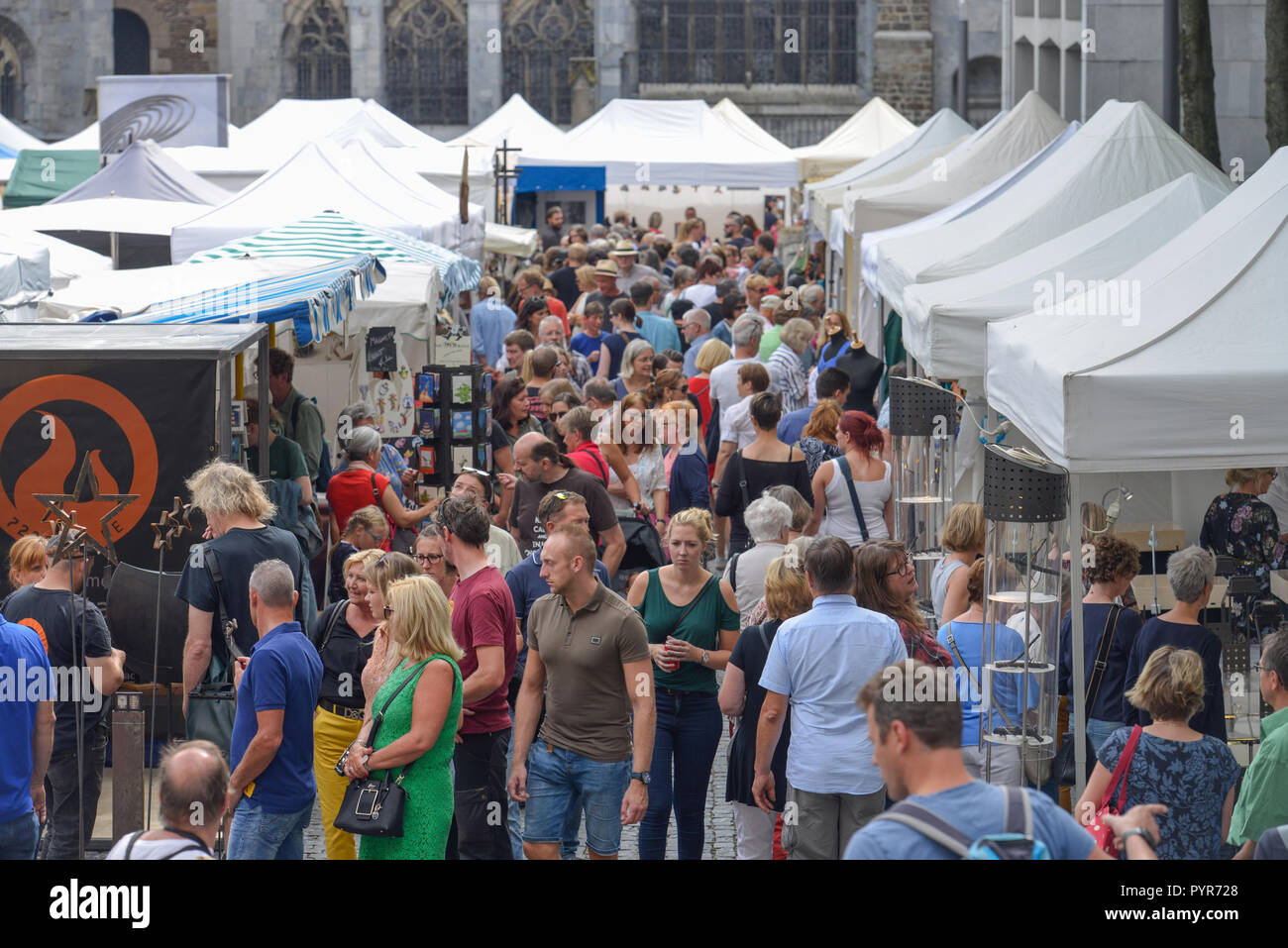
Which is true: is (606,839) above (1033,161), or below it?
below

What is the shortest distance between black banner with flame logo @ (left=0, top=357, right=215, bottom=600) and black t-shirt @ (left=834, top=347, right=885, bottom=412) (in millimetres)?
5539

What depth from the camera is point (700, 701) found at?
6.64 m

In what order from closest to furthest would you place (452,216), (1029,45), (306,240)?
(306,240), (452,216), (1029,45)

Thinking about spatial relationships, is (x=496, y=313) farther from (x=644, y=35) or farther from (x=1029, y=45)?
(x=644, y=35)

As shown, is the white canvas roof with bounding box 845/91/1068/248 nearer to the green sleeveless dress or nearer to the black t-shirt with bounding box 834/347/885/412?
the black t-shirt with bounding box 834/347/885/412

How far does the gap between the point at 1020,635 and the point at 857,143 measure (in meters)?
21.6

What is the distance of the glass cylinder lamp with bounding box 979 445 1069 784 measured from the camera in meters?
6.32

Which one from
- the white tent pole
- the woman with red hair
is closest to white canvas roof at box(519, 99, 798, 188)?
the woman with red hair

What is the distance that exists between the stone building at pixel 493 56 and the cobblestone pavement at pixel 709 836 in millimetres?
34663

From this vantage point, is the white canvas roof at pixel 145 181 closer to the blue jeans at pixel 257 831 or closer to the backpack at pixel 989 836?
the blue jeans at pixel 257 831

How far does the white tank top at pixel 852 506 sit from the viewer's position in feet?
30.1

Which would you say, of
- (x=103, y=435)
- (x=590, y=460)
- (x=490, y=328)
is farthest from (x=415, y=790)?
(x=490, y=328)
